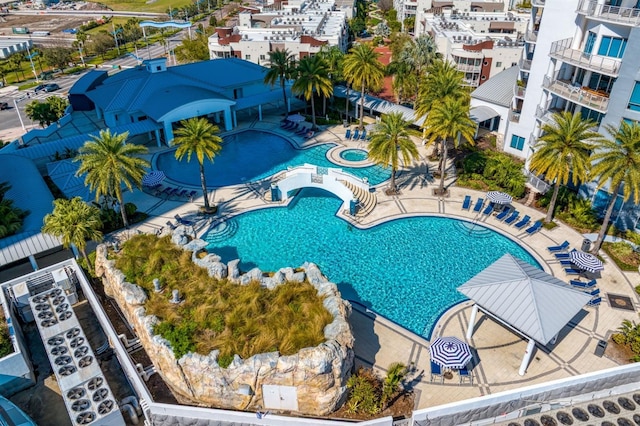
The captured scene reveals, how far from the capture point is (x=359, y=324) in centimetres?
3031

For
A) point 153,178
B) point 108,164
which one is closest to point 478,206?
point 153,178

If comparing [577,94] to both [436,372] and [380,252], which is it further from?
[436,372]

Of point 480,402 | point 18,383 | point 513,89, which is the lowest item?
point 18,383

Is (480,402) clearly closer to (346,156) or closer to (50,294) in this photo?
(50,294)

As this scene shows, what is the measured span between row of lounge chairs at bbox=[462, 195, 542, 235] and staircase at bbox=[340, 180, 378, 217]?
29.2 feet

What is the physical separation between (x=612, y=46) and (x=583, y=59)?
2.26 m

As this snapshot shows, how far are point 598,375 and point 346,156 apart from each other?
34.9 m

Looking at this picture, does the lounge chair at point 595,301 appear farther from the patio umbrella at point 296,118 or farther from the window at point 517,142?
the patio umbrella at point 296,118

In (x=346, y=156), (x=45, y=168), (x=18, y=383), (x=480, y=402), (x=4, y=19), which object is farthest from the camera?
(x=4, y=19)

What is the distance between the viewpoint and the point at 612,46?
1481 inches

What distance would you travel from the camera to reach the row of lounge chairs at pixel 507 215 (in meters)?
39.4

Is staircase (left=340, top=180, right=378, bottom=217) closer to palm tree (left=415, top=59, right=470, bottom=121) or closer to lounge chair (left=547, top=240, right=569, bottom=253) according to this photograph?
palm tree (left=415, top=59, right=470, bottom=121)

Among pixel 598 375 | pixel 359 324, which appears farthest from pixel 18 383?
pixel 598 375

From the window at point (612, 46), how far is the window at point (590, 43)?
98 cm
